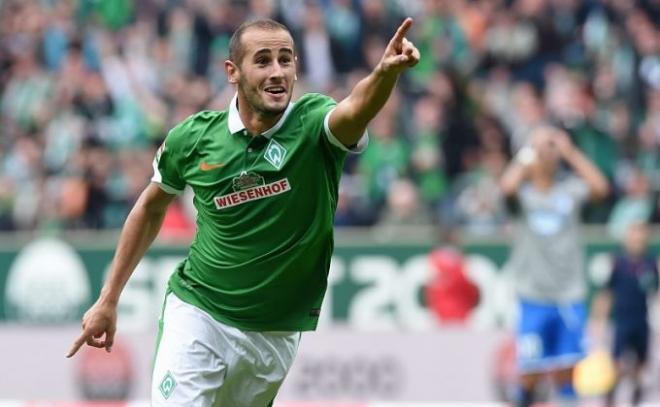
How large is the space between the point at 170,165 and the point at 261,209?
1.84 ft

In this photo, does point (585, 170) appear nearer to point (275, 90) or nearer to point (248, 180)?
point (248, 180)

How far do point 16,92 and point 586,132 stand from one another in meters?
7.11

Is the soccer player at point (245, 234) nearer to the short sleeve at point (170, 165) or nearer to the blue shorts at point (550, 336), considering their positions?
the short sleeve at point (170, 165)

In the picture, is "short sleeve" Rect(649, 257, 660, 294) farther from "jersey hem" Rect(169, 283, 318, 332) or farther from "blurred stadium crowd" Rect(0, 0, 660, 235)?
"jersey hem" Rect(169, 283, 318, 332)

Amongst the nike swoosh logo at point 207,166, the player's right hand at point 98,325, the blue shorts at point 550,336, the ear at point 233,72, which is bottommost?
the blue shorts at point 550,336

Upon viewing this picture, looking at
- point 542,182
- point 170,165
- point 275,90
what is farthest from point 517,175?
point 275,90

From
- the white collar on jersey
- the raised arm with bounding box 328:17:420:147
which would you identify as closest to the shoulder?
the white collar on jersey

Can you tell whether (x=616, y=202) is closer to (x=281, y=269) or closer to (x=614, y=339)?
(x=614, y=339)

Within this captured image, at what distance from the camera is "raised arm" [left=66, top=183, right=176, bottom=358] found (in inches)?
266

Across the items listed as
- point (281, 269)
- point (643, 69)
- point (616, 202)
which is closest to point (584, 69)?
point (643, 69)

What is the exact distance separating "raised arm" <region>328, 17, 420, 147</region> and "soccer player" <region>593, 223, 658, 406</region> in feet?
26.1

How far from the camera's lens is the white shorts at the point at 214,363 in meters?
6.60

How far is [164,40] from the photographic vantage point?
18.8 metres

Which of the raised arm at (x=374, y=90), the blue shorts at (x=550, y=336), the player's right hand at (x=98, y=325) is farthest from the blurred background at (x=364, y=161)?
the raised arm at (x=374, y=90)
